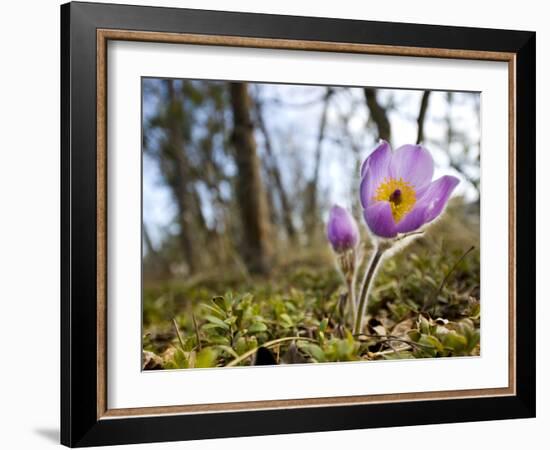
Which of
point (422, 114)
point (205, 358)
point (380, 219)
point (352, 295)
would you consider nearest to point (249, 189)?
point (422, 114)

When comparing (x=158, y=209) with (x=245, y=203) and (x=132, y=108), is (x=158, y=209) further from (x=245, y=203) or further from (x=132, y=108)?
(x=132, y=108)

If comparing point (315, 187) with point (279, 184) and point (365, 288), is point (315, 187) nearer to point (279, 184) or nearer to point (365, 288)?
point (279, 184)

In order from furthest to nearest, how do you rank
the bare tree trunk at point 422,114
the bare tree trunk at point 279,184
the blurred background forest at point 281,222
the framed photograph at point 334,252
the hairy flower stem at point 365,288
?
the bare tree trunk at point 279,184, the bare tree trunk at point 422,114, the hairy flower stem at point 365,288, the blurred background forest at point 281,222, the framed photograph at point 334,252

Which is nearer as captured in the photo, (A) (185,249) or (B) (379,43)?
(B) (379,43)

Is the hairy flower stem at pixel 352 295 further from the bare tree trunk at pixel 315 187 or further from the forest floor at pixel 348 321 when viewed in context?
the bare tree trunk at pixel 315 187

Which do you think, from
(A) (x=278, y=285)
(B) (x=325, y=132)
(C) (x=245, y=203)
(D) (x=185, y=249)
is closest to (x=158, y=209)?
(D) (x=185, y=249)

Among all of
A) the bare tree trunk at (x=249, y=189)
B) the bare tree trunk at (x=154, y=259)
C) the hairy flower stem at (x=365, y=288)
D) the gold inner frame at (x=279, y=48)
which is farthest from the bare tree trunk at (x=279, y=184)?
the gold inner frame at (x=279, y=48)

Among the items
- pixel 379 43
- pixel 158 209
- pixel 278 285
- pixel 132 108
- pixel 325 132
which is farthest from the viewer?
pixel 158 209
